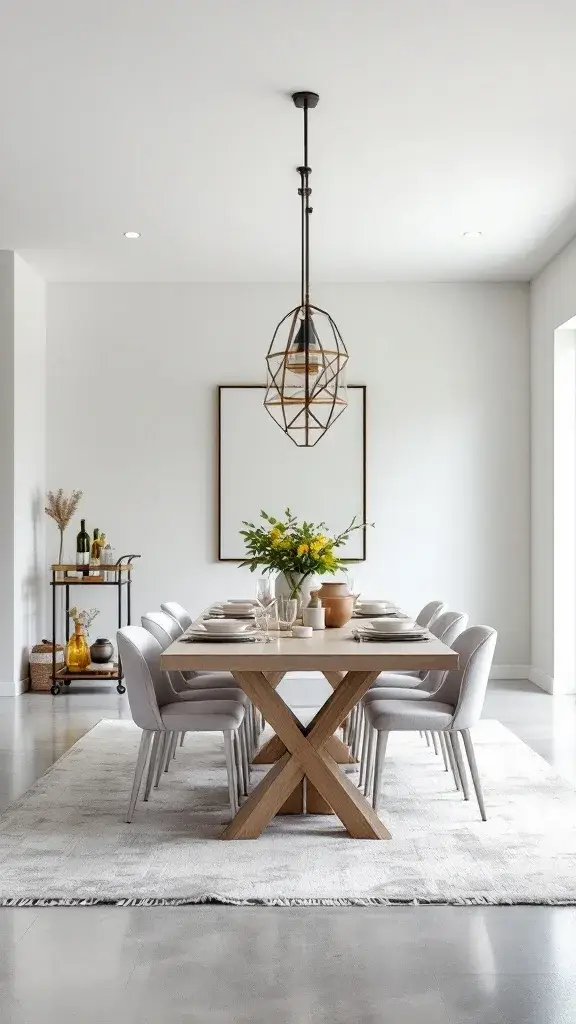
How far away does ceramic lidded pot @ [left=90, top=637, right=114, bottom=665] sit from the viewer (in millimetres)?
7328

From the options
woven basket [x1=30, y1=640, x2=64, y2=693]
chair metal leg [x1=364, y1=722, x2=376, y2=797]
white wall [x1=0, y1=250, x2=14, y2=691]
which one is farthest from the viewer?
woven basket [x1=30, y1=640, x2=64, y2=693]

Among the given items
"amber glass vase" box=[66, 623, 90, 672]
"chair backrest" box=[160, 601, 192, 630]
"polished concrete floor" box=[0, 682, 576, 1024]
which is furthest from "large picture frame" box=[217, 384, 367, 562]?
"polished concrete floor" box=[0, 682, 576, 1024]


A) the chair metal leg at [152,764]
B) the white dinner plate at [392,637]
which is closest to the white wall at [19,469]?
the chair metal leg at [152,764]

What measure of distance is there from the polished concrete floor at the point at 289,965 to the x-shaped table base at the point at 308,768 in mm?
721

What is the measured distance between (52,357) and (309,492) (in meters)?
2.19

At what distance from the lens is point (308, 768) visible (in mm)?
3820

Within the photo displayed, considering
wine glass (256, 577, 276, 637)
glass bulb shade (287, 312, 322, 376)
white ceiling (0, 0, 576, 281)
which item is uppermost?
white ceiling (0, 0, 576, 281)

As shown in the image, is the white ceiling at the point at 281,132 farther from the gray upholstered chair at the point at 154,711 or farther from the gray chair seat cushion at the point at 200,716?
the gray chair seat cushion at the point at 200,716

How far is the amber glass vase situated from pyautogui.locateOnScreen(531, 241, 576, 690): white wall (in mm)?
3248

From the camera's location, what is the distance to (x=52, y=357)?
25.9 ft

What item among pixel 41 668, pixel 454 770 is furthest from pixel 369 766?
pixel 41 668

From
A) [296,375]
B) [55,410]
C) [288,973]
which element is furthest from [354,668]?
[55,410]

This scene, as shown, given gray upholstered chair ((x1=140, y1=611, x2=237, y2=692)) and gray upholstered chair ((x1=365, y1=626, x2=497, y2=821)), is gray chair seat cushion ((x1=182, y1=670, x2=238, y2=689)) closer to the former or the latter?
gray upholstered chair ((x1=140, y1=611, x2=237, y2=692))

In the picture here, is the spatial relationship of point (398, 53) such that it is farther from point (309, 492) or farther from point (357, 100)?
point (309, 492)
